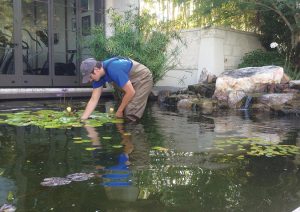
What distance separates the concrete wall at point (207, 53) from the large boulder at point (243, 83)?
158 centimetres

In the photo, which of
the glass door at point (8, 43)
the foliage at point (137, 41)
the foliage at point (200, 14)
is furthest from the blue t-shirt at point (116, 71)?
the foliage at point (200, 14)

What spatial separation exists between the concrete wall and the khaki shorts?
16.0 feet

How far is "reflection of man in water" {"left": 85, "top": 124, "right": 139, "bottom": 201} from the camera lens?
2.16m

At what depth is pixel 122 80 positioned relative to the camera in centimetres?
491

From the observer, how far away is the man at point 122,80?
4.67 m

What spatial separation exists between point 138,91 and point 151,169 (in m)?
2.98

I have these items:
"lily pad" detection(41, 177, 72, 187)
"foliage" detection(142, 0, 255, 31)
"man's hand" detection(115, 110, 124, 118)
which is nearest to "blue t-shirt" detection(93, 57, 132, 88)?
"man's hand" detection(115, 110, 124, 118)

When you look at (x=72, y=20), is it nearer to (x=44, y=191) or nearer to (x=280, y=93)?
(x=280, y=93)

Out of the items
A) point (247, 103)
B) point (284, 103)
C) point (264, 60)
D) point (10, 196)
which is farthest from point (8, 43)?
point (10, 196)

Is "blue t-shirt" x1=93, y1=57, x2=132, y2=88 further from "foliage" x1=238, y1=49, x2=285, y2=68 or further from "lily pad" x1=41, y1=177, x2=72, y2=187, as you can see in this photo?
"foliage" x1=238, y1=49, x2=285, y2=68

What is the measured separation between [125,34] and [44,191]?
702 cm

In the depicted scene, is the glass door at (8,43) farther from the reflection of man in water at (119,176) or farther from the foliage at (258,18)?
the reflection of man in water at (119,176)

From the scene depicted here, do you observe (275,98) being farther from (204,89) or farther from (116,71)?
(116,71)

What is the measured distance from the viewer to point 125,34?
886cm
